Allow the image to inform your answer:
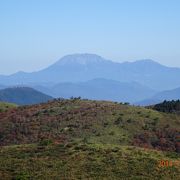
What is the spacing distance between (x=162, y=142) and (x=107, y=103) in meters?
18.4

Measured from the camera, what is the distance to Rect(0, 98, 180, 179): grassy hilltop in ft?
91.2

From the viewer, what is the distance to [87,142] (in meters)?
37.7

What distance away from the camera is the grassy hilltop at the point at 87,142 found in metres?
27.8

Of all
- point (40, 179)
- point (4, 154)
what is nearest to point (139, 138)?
point (4, 154)

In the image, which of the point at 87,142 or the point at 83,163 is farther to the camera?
the point at 87,142
